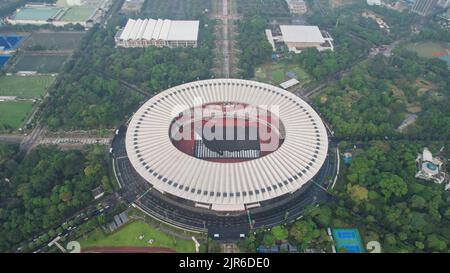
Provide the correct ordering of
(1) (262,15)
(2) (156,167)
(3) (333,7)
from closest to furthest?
(2) (156,167) → (1) (262,15) → (3) (333,7)

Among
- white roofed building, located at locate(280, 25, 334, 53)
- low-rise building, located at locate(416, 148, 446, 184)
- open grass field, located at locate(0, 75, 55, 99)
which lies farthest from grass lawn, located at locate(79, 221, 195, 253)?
white roofed building, located at locate(280, 25, 334, 53)

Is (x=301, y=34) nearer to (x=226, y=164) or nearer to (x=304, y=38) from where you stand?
(x=304, y=38)

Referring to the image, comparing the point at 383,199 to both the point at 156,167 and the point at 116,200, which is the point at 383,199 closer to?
the point at 156,167

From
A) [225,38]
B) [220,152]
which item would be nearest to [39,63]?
[225,38]

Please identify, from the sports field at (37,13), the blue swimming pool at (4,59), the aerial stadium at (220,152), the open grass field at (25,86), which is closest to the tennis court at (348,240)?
the aerial stadium at (220,152)

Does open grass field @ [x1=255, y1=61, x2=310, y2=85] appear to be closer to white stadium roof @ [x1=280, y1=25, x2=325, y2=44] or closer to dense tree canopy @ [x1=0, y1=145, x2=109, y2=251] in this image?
white stadium roof @ [x1=280, y1=25, x2=325, y2=44]

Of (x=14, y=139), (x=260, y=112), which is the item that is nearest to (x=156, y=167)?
(x=260, y=112)
